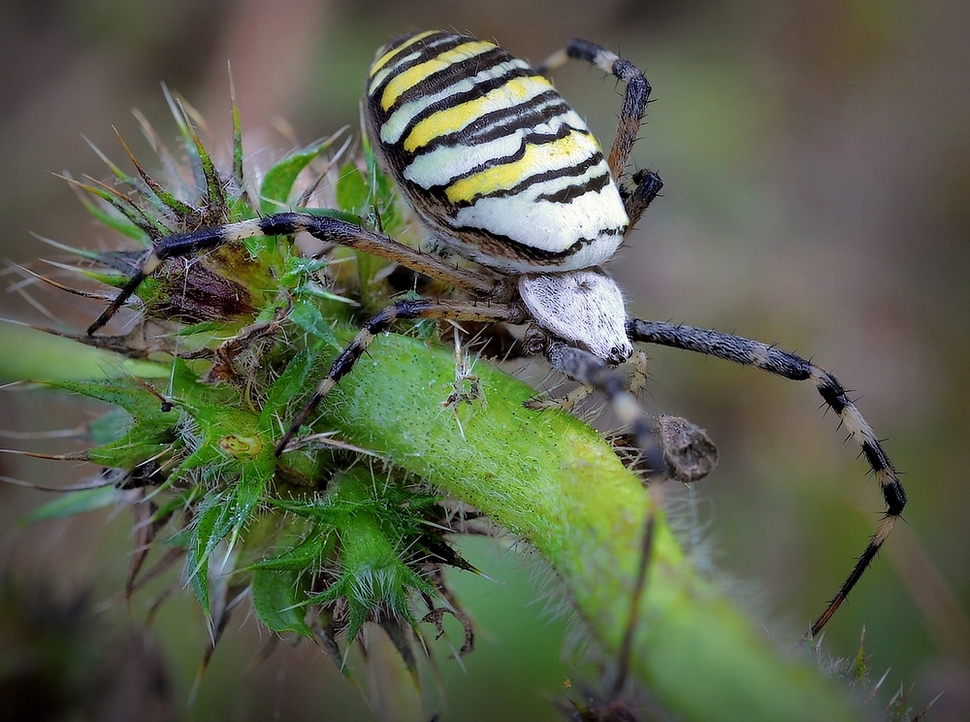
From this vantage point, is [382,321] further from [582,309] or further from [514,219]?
[582,309]

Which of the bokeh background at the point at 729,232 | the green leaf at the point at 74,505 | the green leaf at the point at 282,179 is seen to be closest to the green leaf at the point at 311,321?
the green leaf at the point at 282,179

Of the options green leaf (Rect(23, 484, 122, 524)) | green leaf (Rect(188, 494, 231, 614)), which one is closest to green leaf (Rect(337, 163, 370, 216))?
green leaf (Rect(188, 494, 231, 614))

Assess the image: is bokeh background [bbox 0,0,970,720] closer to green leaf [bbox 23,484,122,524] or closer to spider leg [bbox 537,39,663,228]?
green leaf [bbox 23,484,122,524]

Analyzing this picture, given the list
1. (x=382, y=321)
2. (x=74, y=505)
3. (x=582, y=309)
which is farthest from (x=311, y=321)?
(x=74, y=505)

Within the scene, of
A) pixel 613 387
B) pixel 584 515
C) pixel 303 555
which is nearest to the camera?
pixel 584 515

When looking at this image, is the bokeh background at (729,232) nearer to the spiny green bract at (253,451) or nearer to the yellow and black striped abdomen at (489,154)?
the yellow and black striped abdomen at (489,154)

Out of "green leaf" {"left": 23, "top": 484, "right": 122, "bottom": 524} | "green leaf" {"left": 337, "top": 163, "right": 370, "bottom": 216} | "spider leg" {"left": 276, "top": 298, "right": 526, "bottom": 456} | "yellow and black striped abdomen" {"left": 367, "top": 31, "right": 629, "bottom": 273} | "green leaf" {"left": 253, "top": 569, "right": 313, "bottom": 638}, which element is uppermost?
"yellow and black striped abdomen" {"left": 367, "top": 31, "right": 629, "bottom": 273}
